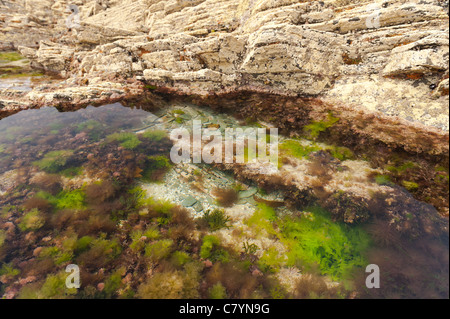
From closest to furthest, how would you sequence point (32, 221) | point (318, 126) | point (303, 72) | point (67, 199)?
point (32, 221) < point (67, 199) < point (318, 126) < point (303, 72)

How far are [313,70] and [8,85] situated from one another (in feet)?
67.8

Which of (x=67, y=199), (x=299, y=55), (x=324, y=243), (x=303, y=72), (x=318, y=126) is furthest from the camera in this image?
(x=303, y=72)

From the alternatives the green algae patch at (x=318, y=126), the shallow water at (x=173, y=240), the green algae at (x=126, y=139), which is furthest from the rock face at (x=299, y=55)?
the shallow water at (x=173, y=240)

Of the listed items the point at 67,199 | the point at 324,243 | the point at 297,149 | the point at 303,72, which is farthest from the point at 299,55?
the point at 67,199

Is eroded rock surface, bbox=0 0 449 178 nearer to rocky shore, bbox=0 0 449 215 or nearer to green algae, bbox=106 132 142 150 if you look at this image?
rocky shore, bbox=0 0 449 215

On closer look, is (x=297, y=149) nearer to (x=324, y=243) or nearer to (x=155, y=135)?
(x=324, y=243)

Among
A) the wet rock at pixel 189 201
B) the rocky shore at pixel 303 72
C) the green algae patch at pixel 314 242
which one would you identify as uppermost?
the rocky shore at pixel 303 72

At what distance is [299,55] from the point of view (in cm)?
917

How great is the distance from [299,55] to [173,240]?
9920 millimetres

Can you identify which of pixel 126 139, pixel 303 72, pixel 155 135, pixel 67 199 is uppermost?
pixel 303 72

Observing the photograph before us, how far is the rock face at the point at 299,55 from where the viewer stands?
23.0ft

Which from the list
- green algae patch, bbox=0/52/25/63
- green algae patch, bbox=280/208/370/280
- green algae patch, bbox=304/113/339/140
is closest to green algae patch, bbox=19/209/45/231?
green algae patch, bbox=280/208/370/280

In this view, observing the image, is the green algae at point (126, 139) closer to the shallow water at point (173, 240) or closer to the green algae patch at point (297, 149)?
the shallow water at point (173, 240)

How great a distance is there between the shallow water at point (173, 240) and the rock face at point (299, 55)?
18.5ft
